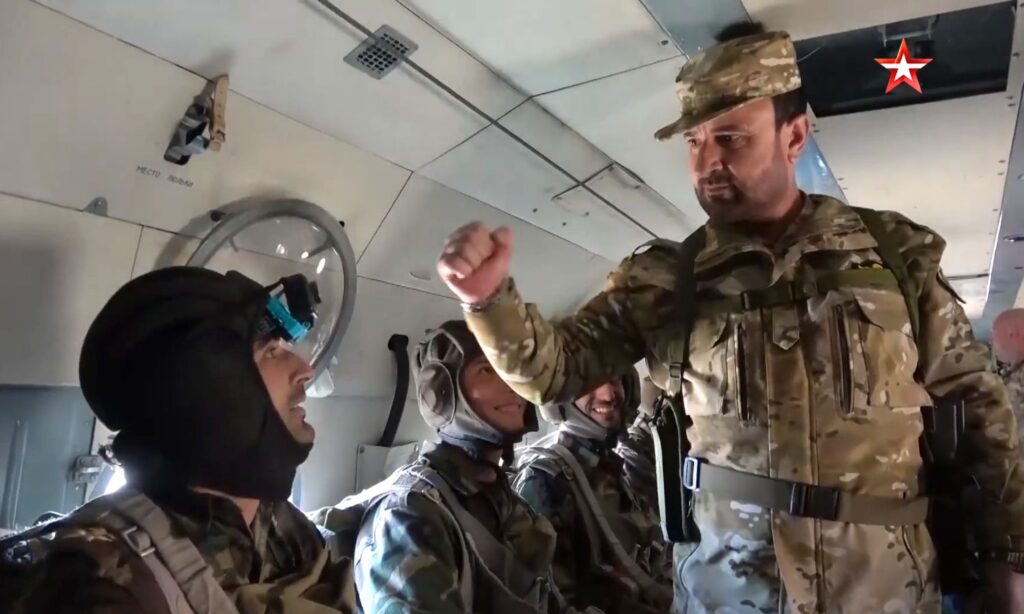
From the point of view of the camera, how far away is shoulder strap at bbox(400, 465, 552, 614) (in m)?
2.18

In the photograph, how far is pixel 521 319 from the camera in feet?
4.83

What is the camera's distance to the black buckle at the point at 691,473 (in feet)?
5.27

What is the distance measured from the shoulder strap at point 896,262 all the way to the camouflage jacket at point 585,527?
1708 millimetres

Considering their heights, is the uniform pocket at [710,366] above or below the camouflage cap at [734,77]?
below

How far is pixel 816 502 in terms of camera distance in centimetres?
146

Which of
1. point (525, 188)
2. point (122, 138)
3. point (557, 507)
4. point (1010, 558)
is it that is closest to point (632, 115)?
point (525, 188)

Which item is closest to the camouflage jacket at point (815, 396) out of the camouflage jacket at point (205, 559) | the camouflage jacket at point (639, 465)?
→ the camouflage jacket at point (205, 559)

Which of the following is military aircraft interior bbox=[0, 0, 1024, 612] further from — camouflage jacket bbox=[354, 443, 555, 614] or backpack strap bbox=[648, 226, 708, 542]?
backpack strap bbox=[648, 226, 708, 542]

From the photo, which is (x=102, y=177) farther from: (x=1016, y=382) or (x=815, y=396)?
(x=1016, y=382)

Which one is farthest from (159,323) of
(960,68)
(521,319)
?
(960,68)

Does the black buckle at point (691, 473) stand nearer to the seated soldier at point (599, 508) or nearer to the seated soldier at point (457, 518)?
the seated soldier at point (457, 518)

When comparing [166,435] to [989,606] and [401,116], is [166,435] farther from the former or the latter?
[989,606]

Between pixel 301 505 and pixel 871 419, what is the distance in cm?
193

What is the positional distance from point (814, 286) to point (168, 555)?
120cm
